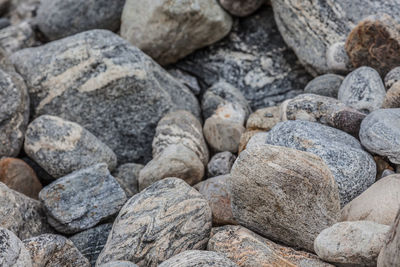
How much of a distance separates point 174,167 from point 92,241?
75 cm

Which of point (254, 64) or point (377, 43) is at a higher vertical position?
point (377, 43)

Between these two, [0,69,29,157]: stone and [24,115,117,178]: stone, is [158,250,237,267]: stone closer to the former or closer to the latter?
[24,115,117,178]: stone

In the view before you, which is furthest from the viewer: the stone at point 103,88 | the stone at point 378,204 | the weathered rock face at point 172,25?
the weathered rock face at point 172,25

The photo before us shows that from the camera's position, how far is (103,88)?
3955 millimetres

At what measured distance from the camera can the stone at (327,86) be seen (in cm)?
372

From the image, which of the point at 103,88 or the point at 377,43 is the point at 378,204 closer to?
the point at 377,43

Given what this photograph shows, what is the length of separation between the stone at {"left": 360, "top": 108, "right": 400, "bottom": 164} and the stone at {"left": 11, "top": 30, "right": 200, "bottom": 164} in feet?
5.93

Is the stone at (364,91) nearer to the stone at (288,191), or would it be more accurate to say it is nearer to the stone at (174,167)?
the stone at (288,191)

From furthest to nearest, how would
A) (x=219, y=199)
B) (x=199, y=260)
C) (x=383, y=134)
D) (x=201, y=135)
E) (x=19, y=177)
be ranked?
(x=201, y=135)
(x=19, y=177)
(x=219, y=199)
(x=383, y=134)
(x=199, y=260)

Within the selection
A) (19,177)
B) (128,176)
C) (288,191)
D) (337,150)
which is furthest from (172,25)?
(288,191)

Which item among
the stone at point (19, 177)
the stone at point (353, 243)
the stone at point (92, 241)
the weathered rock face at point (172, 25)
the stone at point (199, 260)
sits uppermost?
the weathered rock face at point (172, 25)

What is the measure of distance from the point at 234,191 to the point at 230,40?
2466 millimetres

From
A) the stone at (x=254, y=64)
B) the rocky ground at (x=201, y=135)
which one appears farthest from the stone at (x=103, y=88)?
the stone at (x=254, y=64)

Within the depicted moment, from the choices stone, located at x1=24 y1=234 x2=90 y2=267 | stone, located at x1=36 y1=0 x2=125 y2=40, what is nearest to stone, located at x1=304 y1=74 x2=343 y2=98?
stone, located at x1=36 y1=0 x2=125 y2=40
